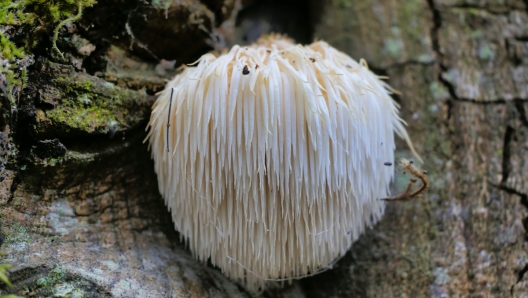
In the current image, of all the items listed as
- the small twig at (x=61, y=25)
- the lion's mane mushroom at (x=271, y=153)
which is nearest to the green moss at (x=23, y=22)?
the small twig at (x=61, y=25)

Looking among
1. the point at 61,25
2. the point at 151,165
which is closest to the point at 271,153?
the point at 151,165

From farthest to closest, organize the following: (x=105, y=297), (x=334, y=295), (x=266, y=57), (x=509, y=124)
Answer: (x=509, y=124) → (x=334, y=295) → (x=266, y=57) → (x=105, y=297)

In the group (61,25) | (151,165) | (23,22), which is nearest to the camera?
(23,22)

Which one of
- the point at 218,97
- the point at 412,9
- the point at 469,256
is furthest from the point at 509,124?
the point at 218,97

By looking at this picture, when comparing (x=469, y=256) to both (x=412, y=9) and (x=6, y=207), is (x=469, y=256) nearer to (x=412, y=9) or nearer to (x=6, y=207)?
(x=412, y=9)

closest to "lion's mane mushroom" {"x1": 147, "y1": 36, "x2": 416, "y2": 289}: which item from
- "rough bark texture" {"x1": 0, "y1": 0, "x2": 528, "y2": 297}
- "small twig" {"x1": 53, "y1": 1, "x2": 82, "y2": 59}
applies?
"rough bark texture" {"x1": 0, "y1": 0, "x2": 528, "y2": 297}

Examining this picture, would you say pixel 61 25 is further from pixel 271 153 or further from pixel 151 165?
pixel 271 153

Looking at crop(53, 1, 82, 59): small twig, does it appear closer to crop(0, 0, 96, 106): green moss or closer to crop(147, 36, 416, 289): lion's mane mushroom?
crop(0, 0, 96, 106): green moss
